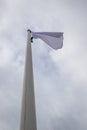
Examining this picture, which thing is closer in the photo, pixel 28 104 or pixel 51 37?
pixel 28 104

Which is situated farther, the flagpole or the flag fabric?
the flag fabric

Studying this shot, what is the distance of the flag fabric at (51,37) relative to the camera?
32494mm

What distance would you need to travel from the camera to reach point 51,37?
109ft

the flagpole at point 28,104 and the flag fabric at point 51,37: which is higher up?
the flag fabric at point 51,37

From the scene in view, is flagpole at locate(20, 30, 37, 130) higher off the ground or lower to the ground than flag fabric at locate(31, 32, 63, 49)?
lower

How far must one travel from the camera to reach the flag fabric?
32494mm

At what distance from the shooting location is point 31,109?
72.9 ft


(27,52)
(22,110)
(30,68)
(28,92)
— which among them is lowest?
(22,110)

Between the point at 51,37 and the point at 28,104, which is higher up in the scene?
the point at 51,37

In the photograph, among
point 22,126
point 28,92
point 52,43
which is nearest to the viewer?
point 22,126

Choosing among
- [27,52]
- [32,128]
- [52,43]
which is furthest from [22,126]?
[52,43]

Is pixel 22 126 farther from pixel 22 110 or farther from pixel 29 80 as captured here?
pixel 29 80

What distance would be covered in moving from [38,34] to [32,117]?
45.7ft

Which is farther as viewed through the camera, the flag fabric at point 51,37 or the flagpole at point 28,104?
the flag fabric at point 51,37
